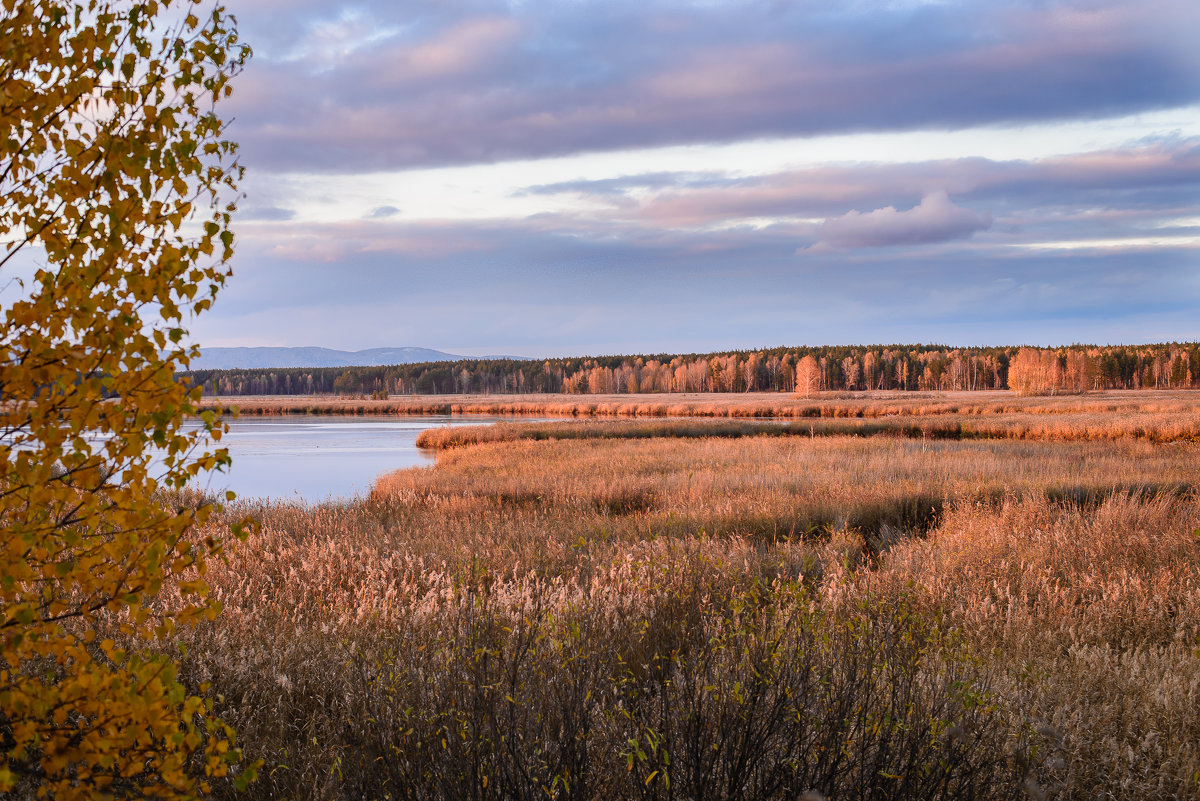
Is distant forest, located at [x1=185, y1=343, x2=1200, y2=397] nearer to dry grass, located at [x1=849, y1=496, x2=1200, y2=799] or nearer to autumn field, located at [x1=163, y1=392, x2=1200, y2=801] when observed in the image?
dry grass, located at [x1=849, y1=496, x2=1200, y2=799]

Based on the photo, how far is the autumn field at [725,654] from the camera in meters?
3.53

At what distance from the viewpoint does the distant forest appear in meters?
111

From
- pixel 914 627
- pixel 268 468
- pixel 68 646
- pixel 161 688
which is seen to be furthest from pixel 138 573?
pixel 268 468

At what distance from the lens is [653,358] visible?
19800 cm

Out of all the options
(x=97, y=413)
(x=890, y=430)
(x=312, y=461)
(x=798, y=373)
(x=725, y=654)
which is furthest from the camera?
(x=798, y=373)

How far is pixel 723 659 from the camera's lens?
4.30 meters

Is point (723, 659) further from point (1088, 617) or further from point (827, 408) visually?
point (827, 408)

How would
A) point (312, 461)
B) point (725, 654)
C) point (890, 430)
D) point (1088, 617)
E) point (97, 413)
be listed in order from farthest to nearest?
point (890, 430), point (312, 461), point (1088, 617), point (725, 654), point (97, 413)

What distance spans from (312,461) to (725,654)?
30.0 m

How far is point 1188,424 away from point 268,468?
3579cm

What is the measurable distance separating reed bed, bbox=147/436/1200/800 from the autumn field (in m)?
0.03

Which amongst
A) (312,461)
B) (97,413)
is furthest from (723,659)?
(312,461)

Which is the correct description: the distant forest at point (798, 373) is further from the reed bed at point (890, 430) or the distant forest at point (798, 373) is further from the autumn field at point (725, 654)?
the autumn field at point (725, 654)

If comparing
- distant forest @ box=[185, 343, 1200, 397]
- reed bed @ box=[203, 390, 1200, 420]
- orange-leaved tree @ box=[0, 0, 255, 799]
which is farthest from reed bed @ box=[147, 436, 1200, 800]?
distant forest @ box=[185, 343, 1200, 397]
